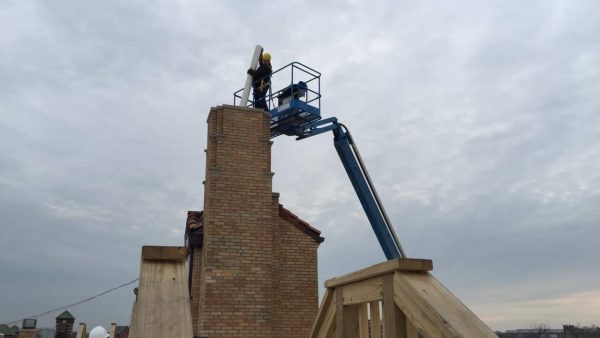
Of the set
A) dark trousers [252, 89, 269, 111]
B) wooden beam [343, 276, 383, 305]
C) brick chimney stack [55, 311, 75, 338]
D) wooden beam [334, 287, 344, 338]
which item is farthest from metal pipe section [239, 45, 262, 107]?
brick chimney stack [55, 311, 75, 338]

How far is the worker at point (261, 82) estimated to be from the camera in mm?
11961

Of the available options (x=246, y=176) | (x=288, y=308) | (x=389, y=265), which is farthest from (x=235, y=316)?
(x=389, y=265)

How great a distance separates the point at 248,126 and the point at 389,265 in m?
7.04

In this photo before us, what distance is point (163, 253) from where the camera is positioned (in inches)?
93.7

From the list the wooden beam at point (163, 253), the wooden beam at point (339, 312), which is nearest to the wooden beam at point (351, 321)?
the wooden beam at point (339, 312)

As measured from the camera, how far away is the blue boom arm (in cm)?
1227

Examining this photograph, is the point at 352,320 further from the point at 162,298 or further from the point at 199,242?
the point at 199,242

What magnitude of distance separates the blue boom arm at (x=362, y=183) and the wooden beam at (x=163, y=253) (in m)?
9.97

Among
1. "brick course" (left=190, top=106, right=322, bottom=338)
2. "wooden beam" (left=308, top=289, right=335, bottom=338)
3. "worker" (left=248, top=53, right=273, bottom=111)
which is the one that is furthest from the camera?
"worker" (left=248, top=53, right=273, bottom=111)

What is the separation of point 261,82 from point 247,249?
15.8 feet

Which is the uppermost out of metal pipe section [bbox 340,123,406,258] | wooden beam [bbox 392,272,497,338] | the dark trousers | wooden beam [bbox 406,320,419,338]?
the dark trousers

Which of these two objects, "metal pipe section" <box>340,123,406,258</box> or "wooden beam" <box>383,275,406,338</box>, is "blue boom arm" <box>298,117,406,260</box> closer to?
"metal pipe section" <box>340,123,406,258</box>

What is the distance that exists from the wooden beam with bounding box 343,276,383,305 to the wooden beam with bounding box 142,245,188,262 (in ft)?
3.68

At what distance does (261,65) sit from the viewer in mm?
12070
